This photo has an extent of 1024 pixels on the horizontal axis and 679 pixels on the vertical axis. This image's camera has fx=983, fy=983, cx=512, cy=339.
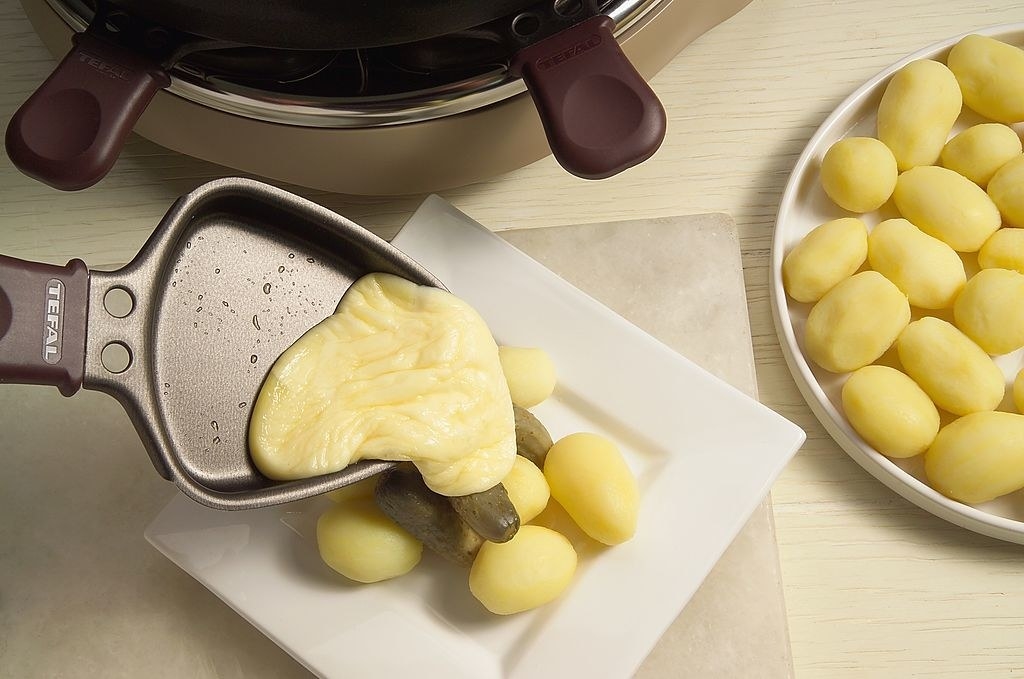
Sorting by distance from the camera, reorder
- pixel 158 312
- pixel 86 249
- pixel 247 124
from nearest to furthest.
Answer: pixel 158 312 < pixel 247 124 < pixel 86 249

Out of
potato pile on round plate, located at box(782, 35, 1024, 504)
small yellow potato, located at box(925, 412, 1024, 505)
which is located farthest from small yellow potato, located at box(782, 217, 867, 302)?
small yellow potato, located at box(925, 412, 1024, 505)

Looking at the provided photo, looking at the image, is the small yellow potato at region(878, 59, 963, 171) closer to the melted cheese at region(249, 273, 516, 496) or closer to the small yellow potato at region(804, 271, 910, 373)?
the small yellow potato at region(804, 271, 910, 373)

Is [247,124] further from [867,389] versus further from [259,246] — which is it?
[867,389]

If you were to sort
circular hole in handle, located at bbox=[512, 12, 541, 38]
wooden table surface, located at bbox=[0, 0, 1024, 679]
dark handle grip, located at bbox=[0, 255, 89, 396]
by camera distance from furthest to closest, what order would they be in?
wooden table surface, located at bbox=[0, 0, 1024, 679]
circular hole in handle, located at bbox=[512, 12, 541, 38]
dark handle grip, located at bbox=[0, 255, 89, 396]

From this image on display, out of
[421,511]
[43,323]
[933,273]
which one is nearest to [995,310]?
[933,273]

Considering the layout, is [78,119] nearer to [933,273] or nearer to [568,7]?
[568,7]

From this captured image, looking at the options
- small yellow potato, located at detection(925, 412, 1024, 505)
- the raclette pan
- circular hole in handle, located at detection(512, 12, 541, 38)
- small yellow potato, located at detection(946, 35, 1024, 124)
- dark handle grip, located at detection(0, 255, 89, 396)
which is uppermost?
circular hole in handle, located at detection(512, 12, 541, 38)

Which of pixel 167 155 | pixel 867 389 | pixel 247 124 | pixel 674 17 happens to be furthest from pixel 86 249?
pixel 867 389
